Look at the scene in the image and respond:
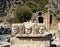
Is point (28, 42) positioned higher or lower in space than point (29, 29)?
lower

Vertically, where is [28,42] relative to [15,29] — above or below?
below

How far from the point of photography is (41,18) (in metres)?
51.7

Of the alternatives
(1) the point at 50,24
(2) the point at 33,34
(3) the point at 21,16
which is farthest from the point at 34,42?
(3) the point at 21,16

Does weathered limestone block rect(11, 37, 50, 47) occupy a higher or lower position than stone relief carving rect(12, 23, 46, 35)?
lower

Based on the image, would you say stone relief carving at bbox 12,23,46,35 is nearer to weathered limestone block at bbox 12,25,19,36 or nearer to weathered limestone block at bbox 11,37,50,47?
weathered limestone block at bbox 12,25,19,36

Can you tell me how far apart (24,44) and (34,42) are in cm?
28

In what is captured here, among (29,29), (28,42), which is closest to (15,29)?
(29,29)

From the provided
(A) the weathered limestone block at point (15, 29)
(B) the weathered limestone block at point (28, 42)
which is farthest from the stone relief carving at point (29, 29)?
(B) the weathered limestone block at point (28, 42)

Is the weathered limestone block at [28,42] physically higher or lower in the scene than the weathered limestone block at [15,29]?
lower

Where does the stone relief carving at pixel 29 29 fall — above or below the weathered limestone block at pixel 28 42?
above

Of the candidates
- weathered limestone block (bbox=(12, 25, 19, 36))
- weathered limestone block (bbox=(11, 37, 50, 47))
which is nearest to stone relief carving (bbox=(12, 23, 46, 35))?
weathered limestone block (bbox=(12, 25, 19, 36))

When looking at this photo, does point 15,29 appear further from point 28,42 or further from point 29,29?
point 28,42

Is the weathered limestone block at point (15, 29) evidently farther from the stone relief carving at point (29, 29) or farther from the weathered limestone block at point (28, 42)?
the weathered limestone block at point (28, 42)

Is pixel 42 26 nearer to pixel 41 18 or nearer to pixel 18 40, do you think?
pixel 18 40
